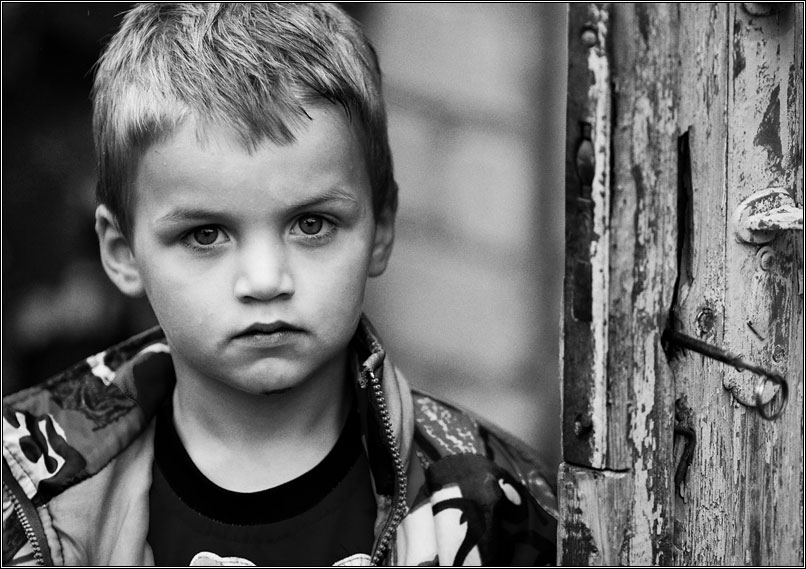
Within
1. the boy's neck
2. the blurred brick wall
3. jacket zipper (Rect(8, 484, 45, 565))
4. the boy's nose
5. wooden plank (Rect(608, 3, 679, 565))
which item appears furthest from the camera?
the blurred brick wall

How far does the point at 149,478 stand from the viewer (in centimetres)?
179

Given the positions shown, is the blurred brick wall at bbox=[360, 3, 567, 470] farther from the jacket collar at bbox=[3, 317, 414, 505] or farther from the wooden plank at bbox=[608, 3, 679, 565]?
the wooden plank at bbox=[608, 3, 679, 565]

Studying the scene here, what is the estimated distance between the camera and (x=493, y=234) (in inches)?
123

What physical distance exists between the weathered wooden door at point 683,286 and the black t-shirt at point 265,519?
483 millimetres

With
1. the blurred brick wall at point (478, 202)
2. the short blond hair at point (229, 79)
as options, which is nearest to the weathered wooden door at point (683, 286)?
the short blond hair at point (229, 79)

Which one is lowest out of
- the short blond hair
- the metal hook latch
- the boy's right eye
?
the metal hook latch

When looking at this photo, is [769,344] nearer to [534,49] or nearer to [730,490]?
[730,490]

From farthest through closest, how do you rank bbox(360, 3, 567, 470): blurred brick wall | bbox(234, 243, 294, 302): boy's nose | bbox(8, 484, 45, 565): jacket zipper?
bbox(360, 3, 567, 470): blurred brick wall < bbox(8, 484, 45, 565): jacket zipper < bbox(234, 243, 294, 302): boy's nose

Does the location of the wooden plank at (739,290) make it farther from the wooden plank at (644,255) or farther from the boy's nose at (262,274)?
the boy's nose at (262,274)

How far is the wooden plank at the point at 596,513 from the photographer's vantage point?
4.36 ft

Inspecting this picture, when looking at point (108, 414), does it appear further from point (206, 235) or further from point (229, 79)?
point (229, 79)

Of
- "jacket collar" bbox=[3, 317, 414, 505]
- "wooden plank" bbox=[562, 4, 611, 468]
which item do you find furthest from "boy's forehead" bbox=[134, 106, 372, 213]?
"wooden plank" bbox=[562, 4, 611, 468]

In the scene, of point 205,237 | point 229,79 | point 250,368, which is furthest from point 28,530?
point 229,79

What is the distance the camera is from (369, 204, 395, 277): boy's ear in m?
1.84
